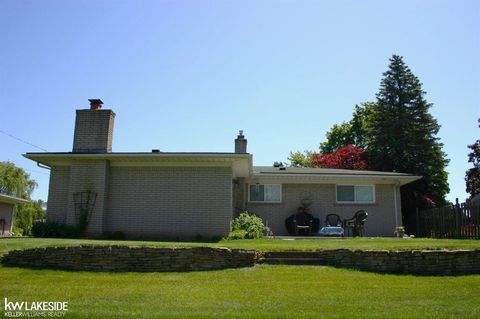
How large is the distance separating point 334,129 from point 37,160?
3732 cm

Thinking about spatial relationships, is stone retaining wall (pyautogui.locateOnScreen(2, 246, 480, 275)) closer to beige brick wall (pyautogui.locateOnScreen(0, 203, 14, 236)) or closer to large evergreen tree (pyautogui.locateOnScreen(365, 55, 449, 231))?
large evergreen tree (pyautogui.locateOnScreen(365, 55, 449, 231))

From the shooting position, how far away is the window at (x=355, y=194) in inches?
795

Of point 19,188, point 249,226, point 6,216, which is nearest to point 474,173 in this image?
point 249,226

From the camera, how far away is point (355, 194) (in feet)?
66.5

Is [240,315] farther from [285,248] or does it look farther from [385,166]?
[385,166]

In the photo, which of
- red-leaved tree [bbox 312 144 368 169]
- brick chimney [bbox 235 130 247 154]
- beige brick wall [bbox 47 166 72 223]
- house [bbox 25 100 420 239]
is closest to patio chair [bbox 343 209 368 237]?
house [bbox 25 100 420 239]

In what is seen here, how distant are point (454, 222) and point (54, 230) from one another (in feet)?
49.3

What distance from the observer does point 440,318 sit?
19.8ft

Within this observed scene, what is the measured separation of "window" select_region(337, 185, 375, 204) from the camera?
66.3 feet

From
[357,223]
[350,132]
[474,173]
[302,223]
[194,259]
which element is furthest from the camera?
[350,132]

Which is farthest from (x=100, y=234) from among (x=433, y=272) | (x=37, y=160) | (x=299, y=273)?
(x=433, y=272)

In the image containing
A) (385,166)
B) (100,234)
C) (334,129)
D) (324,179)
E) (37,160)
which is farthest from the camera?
(334,129)

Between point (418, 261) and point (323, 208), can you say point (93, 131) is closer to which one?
point (323, 208)

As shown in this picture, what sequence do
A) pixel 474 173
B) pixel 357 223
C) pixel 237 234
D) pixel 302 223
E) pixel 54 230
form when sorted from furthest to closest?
pixel 474 173 → pixel 302 223 → pixel 357 223 → pixel 54 230 → pixel 237 234
